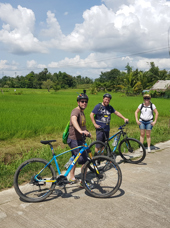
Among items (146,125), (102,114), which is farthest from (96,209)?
(146,125)

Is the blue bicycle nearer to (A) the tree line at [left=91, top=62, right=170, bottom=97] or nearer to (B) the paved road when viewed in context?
(B) the paved road

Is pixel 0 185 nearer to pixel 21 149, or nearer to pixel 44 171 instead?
pixel 44 171

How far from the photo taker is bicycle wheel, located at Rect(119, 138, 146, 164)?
18.2 ft

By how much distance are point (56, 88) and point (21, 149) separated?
6271cm

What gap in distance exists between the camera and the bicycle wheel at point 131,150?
554cm

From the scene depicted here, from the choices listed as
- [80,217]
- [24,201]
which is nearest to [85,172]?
[80,217]

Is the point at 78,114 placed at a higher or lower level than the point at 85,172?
higher

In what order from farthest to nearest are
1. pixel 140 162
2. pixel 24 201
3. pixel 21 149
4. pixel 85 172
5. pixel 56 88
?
pixel 56 88, pixel 21 149, pixel 140 162, pixel 85 172, pixel 24 201

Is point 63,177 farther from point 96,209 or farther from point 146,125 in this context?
point 146,125

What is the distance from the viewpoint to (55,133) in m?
8.80

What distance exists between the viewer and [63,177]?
356 centimetres

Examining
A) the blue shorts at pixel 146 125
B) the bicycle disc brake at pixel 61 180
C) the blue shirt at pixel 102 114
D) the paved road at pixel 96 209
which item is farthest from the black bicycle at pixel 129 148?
the bicycle disc brake at pixel 61 180

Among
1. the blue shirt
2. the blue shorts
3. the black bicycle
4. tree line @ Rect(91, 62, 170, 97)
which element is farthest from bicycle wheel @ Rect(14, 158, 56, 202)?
tree line @ Rect(91, 62, 170, 97)

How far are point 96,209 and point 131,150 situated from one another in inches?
110
